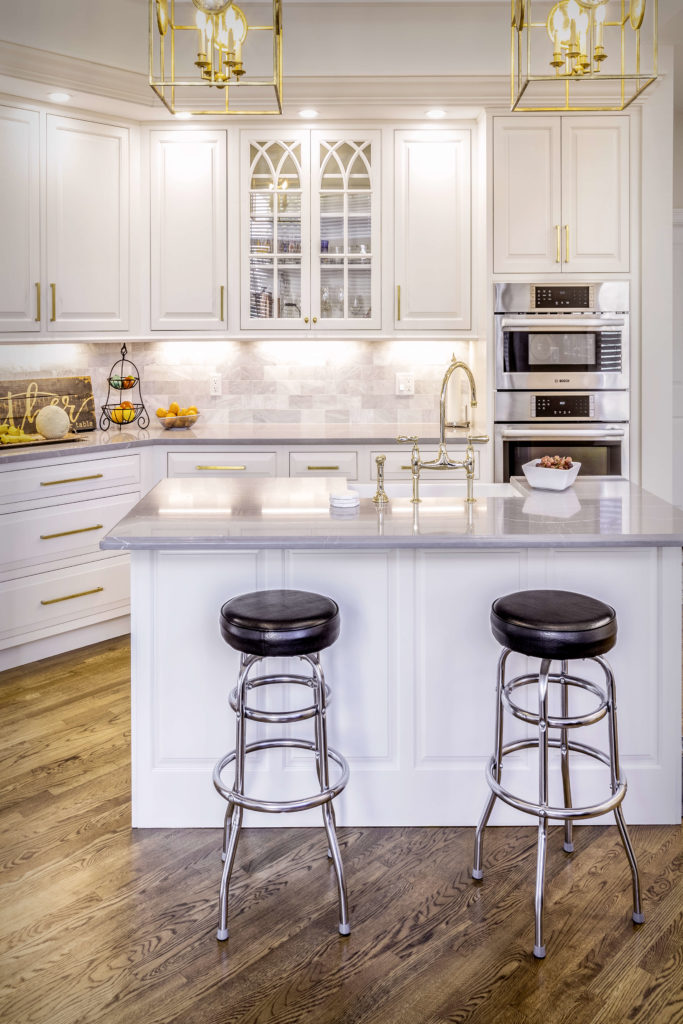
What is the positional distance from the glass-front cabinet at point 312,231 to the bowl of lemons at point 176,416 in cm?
58

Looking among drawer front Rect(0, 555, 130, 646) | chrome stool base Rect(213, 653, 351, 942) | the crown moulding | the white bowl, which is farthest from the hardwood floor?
the crown moulding

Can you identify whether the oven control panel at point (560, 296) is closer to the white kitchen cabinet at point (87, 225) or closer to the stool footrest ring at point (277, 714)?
the white kitchen cabinet at point (87, 225)

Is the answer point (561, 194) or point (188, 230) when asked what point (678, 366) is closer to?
point (561, 194)

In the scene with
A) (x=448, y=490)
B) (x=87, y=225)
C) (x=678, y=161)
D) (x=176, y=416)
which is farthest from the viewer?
(x=678, y=161)

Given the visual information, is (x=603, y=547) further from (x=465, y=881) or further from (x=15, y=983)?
(x=15, y=983)

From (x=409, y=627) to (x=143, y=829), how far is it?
960 mm

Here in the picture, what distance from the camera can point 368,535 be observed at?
7.78 ft

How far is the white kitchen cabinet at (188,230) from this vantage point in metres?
4.65

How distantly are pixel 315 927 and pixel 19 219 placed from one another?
340cm

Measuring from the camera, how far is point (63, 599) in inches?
165

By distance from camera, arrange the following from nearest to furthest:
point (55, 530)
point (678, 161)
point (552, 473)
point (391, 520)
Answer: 1. point (391, 520)
2. point (552, 473)
3. point (55, 530)
4. point (678, 161)

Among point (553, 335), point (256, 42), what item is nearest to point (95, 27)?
point (256, 42)

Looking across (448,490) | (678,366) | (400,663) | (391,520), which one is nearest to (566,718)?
(400,663)

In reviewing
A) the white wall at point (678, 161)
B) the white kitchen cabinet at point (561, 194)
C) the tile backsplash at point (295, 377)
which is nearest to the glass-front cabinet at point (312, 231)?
the tile backsplash at point (295, 377)
